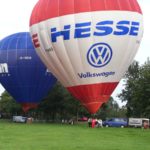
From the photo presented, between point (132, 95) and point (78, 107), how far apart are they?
860 centimetres

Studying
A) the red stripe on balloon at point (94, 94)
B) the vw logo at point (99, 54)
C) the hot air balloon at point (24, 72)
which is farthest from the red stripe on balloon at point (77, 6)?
the hot air balloon at point (24, 72)

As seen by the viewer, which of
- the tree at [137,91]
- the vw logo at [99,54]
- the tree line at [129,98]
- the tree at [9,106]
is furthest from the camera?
the tree at [9,106]

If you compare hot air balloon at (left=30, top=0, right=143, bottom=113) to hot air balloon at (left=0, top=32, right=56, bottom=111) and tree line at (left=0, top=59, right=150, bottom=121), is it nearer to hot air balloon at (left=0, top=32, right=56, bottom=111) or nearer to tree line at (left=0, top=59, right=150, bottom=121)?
hot air balloon at (left=0, top=32, right=56, bottom=111)

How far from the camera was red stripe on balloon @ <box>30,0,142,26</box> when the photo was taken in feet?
97.0

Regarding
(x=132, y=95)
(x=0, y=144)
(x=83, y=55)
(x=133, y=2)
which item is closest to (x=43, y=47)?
(x=83, y=55)

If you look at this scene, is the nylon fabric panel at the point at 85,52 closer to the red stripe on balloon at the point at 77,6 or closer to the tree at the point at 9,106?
the red stripe on balloon at the point at 77,6

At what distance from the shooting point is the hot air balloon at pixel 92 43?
2920 centimetres

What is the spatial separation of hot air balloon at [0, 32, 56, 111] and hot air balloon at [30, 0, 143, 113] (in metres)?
16.1

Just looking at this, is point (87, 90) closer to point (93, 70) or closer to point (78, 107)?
point (93, 70)

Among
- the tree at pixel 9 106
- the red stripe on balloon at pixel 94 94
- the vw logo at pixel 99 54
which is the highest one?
the tree at pixel 9 106

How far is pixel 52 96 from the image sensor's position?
71.5 metres

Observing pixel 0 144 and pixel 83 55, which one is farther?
pixel 83 55

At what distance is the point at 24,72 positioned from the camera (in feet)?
154

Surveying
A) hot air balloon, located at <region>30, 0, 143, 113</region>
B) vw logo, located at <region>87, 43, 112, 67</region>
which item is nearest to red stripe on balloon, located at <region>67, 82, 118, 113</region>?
hot air balloon, located at <region>30, 0, 143, 113</region>
